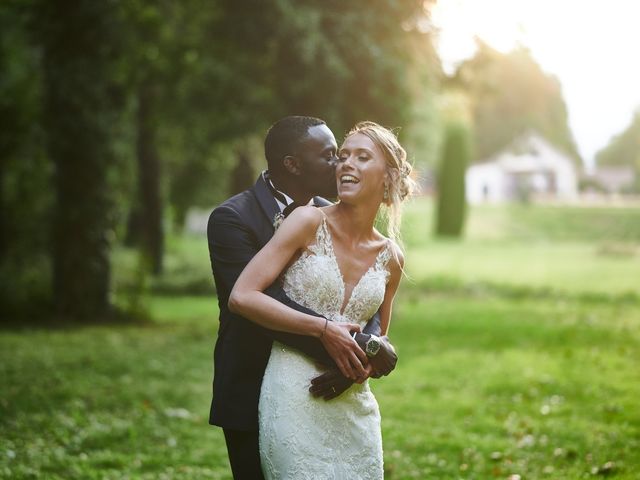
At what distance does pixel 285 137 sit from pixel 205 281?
2276 centimetres

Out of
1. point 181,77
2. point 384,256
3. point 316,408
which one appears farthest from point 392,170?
point 181,77

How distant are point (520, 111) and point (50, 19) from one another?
71266mm

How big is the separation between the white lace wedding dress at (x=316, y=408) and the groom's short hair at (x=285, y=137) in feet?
1.30

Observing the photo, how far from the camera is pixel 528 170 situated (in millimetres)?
82938

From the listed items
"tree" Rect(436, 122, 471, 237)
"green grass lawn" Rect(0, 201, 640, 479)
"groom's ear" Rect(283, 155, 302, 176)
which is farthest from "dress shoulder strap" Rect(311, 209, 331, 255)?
"tree" Rect(436, 122, 471, 237)

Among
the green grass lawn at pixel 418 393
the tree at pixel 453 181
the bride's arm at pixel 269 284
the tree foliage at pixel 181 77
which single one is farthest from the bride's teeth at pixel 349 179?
the tree at pixel 453 181

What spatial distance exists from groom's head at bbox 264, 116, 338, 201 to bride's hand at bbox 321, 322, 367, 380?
2.38ft

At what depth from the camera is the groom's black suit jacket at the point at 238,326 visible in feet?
14.2

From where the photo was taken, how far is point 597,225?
51.8 m

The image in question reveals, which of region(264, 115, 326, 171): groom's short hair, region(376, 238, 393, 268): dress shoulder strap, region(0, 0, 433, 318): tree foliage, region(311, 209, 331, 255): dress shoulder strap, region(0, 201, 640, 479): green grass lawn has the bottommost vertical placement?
region(0, 201, 640, 479): green grass lawn

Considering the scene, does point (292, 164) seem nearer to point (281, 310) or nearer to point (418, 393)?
point (281, 310)

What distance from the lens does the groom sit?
433 cm

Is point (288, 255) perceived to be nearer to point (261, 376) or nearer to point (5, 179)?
point (261, 376)

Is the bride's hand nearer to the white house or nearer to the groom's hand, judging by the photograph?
the groom's hand
